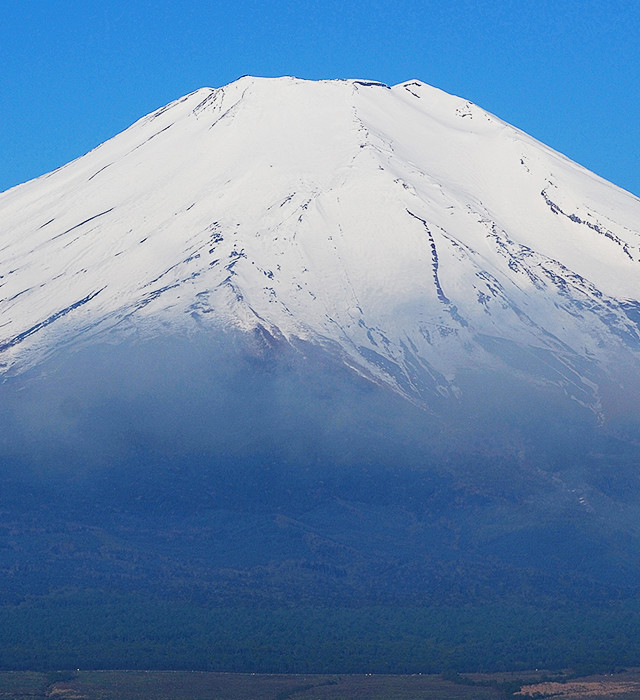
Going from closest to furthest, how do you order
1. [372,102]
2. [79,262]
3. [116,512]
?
1. [116,512]
2. [79,262]
3. [372,102]

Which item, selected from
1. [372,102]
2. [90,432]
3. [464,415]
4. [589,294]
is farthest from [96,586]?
[372,102]

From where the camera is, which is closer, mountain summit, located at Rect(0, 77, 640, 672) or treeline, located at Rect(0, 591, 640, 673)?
treeline, located at Rect(0, 591, 640, 673)

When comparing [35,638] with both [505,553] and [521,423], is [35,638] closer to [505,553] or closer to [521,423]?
[505,553]

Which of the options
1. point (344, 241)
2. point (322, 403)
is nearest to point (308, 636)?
point (322, 403)

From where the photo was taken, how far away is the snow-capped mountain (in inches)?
3698

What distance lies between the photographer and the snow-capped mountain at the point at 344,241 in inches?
3698

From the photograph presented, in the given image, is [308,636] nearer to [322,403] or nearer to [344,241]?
[322,403]

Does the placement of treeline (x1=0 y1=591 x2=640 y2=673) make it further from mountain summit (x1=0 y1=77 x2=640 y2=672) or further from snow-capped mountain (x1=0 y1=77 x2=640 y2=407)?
snow-capped mountain (x1=0 y1=77 x2=640 y2=407)

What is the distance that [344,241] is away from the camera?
332 feet

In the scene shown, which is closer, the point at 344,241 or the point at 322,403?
the point at 322,403

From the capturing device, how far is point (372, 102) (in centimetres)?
11762

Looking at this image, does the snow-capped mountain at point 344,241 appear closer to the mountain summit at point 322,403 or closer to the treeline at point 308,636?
the mountain summit at point 322,403

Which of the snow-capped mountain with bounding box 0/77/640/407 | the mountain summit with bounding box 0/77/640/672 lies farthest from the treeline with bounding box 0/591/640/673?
the snow-capped mountain with bounding box 0/77/640/407

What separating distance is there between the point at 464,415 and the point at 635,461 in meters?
8.81
